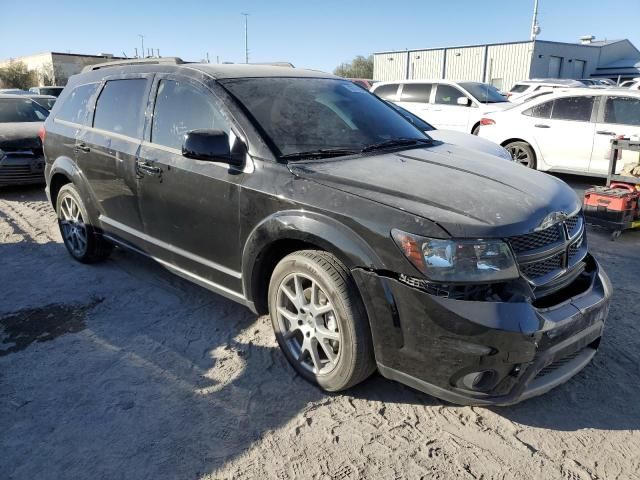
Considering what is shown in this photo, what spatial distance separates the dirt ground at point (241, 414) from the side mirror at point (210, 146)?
127 centimetres

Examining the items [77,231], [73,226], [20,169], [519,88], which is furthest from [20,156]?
[519,88]

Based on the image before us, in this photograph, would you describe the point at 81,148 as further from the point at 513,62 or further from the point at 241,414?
the point at 513,62

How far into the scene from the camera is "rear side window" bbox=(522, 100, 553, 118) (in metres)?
8.75

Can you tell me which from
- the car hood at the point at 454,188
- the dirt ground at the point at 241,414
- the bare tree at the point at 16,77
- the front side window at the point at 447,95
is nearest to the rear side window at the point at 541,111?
the front side window at the point at 447,95

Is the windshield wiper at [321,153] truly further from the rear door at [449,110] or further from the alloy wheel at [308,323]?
the rear door at [449,110]

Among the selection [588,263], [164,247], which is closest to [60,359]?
[164,247]

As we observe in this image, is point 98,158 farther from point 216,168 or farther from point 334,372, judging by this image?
point 334,372

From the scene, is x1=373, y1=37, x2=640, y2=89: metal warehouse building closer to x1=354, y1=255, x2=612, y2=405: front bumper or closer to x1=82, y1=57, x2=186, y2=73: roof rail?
x1=82, y1=57, x2=186, y2=73: roof rail

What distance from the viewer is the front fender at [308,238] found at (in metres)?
2.56

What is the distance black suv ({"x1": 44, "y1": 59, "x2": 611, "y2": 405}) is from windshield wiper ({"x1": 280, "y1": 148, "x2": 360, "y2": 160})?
0.02 metres

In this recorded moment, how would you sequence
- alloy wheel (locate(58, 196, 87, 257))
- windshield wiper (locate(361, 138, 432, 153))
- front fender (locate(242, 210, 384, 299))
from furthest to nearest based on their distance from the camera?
1. alloy wheel (locate(58, 196, 87, 257))
2. windshield wiper (locate(361, 138, 432, 153))
3. front fender (locate(242, 210, 384, 299))

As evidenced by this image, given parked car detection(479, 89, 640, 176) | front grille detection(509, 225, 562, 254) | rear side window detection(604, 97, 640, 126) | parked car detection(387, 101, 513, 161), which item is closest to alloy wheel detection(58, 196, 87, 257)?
parked car detection(387, 101, 513, 161)

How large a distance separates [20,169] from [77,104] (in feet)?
13.6

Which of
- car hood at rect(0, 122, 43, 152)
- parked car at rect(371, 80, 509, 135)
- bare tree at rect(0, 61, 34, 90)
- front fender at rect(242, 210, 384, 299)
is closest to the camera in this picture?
front fender at rect(242, 210, 384, 299)
